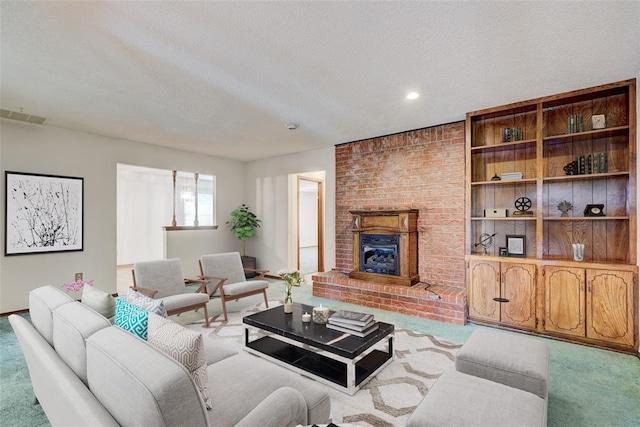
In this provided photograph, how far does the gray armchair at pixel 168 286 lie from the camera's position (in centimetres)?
339

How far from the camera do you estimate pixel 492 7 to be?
1.95 m

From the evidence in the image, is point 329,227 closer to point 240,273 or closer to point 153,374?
point 240,273

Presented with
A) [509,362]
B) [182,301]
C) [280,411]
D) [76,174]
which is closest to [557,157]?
[509,362]

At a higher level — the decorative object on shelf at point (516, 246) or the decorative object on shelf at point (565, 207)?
the decorative object on shelf at point (565, 207)

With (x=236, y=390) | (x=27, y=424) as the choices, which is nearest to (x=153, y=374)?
(x=236, y=390)

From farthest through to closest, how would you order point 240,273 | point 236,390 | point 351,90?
1. point 240,273
2. point 351,90
3. point 236,390

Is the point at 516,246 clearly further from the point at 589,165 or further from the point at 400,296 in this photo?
the point at 400,296

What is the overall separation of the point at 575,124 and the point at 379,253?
2.85 metres

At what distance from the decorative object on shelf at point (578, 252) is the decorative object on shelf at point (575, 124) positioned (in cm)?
125

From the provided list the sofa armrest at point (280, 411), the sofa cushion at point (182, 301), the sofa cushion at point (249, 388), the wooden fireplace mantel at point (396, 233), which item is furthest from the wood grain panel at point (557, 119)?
the sofa cushion at point (182, 301)

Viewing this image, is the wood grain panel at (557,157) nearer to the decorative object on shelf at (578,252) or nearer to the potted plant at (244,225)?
the decorative object on shelf at (578,252)

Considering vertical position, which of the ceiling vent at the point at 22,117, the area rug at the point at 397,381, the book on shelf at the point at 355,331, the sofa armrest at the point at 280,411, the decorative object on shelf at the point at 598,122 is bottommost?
the area rug at the point at 397,381

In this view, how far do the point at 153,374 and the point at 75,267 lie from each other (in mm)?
4804

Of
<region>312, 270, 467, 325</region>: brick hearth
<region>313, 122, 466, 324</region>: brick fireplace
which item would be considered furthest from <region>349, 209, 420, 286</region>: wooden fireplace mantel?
<region>312, 270, 467, 325</region>: brick hearth
